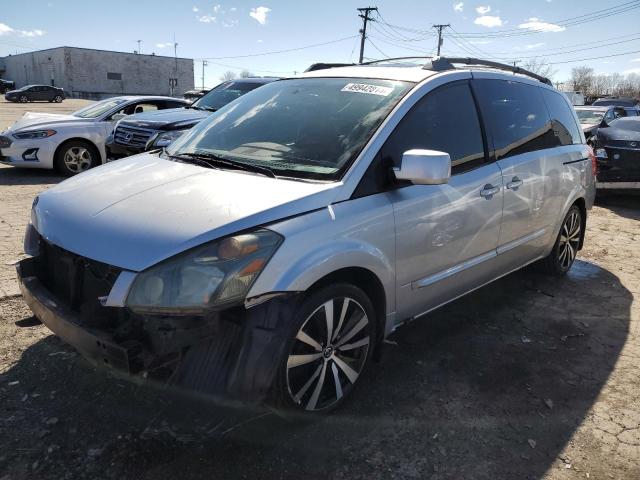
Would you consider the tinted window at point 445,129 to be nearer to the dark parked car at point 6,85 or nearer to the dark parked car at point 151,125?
the dark parked car at point 151,125

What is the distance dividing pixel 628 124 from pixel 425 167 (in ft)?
28.7

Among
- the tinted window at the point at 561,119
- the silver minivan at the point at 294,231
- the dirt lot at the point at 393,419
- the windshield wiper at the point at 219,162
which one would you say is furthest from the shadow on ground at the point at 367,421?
the tinted window at the point at 561,119

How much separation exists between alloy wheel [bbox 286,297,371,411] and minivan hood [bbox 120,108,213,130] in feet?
19.8

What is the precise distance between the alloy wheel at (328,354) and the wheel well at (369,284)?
11 centimetres

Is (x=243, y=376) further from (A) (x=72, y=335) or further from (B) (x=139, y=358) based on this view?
(A) (x=72, y=335)

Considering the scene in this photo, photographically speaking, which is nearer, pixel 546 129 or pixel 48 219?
pixel 48 219

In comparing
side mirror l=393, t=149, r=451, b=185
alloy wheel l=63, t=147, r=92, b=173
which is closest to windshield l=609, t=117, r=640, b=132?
side mirror l=393, t=149, r=451, b=185

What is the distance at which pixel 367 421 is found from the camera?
2.75 metres

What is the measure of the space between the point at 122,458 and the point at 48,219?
126 cm

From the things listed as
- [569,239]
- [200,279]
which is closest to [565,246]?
[569,239]

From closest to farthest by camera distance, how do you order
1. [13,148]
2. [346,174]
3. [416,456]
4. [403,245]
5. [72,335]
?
[72,335] < [416,456] < [346,174] < [403,245] < [13,148]

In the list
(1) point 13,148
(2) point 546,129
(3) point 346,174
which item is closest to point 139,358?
(3) point 346,174

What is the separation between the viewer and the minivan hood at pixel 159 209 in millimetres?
2229

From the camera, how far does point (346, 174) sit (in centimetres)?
271
